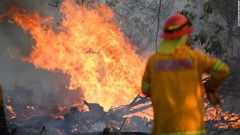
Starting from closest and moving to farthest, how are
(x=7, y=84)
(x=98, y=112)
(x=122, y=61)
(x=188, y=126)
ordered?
(x=188, y=126)
(x=98, y=112)
(x=122, y=61)
(x=7, y=84)

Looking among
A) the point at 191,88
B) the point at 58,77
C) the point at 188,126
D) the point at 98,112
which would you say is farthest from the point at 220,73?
the point at 58,77

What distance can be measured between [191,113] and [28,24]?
12.2m

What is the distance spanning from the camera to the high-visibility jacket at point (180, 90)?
311 centimetres

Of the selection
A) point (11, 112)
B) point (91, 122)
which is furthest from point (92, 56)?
point (91, 122)

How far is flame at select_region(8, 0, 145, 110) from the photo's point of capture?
1261 cm

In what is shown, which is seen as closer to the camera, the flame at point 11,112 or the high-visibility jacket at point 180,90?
the high-visibility jacket at point 180,90

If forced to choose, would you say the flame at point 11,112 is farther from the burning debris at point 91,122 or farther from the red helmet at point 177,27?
the red helmet at point 177,27

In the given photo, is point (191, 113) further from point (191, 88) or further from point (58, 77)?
point (58, 77)

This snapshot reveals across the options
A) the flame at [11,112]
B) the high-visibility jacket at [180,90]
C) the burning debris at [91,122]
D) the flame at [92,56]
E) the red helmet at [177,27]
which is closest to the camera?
the high-visibility jacket at [180,90]

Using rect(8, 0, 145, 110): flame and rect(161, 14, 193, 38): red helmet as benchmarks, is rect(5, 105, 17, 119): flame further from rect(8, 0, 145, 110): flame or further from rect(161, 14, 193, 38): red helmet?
rect(161, 14, 193, 38): red helmet

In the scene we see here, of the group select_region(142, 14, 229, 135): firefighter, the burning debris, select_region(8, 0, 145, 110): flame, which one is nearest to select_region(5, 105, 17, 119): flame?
the burning debris

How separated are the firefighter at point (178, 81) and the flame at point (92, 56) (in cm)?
899

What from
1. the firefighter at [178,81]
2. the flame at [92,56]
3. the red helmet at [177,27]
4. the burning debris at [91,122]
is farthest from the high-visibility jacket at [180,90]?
the flame at [92,56]

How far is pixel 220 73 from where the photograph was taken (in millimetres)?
3266
